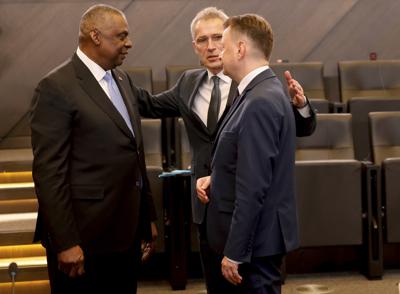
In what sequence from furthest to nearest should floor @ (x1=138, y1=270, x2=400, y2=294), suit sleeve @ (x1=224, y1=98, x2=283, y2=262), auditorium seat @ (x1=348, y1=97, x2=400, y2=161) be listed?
auditorium seat @ (x1=348, y1=97, x2=400, y2=161), floor @ (x1=138, y1=270, x2=400, y2=294), suit sleeve @ (x1=224, y1=98, x2=283, y2=262)

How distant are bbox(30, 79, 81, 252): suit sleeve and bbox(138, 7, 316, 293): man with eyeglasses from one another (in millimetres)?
201

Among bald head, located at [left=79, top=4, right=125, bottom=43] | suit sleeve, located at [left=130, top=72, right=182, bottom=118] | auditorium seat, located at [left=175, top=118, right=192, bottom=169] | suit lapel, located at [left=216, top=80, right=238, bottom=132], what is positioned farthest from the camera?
auditorium seat, located at [left=175, top=118, right=192, bottom=169]

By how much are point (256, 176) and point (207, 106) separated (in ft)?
0.89

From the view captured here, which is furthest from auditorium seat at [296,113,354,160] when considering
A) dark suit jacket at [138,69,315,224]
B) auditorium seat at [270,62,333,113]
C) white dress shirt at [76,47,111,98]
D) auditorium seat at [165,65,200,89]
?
white dress shirt at [76,47,111,98]

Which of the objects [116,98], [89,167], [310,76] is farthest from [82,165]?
[310,76]

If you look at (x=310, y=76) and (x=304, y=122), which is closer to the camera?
(x=304, y=122)

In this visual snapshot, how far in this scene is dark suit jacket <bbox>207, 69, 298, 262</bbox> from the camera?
0.81m

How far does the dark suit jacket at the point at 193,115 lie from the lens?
100cm

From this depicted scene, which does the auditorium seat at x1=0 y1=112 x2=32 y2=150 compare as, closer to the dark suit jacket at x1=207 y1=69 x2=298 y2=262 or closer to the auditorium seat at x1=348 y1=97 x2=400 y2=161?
the auditorium seat at x1=348 y1=97 x2=400 y2=161

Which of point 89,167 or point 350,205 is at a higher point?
point 89,167

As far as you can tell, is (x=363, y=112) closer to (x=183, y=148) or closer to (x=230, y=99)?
(x=183, y=148)

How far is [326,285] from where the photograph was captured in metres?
1.62

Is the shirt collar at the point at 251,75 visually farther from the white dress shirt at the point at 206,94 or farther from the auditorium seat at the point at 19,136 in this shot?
the auditorium seat at the point at 19,136

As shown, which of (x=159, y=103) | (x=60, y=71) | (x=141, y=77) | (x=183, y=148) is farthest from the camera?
(x=141, y=77)
